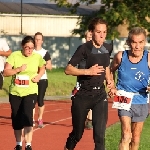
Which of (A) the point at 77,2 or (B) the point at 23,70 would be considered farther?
(A) the point at 77,2

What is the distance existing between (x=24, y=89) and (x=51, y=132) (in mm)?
3803

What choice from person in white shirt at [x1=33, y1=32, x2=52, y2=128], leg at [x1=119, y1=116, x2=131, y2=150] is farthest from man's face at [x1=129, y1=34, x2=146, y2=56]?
person in white shirt at [x1=33, y1=32, x2=52, y2=128]

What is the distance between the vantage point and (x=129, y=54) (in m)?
10.0

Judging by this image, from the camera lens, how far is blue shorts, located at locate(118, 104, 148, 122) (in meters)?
10.0

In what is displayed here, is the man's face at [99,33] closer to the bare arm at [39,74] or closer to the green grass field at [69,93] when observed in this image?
the bare arm at [39,74]

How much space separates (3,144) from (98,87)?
384cm

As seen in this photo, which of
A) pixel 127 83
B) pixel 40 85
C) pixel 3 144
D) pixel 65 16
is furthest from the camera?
pixel 65 16

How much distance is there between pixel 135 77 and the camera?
9.95 metres

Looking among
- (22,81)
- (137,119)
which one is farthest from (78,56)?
(22,81)

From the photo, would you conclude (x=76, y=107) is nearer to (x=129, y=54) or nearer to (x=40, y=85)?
(x=129, y=54)

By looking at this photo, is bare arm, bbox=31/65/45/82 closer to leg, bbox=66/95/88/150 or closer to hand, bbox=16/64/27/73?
hand, bbox=16/64/27/73

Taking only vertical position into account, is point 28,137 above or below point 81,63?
below

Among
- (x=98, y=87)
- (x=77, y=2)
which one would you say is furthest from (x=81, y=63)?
(x=77, y=2)

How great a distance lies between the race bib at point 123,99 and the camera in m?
9.94
